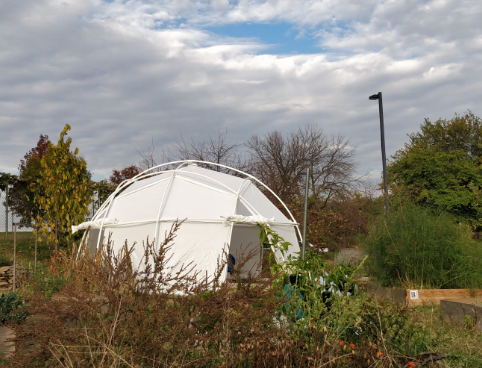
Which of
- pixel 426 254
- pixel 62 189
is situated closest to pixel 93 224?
pixel 62 189

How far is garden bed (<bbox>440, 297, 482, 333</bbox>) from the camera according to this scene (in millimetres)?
6797

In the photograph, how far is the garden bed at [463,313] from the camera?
6.80 meters

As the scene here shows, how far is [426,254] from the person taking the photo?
29.5 feet

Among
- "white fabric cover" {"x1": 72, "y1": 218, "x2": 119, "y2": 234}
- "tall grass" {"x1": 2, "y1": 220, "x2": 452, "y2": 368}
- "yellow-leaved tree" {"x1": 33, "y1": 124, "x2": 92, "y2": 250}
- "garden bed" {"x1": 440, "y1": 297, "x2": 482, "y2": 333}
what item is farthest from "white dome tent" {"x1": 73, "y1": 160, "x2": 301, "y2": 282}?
"tall grass" {"x1": 2, "y1": 220, "x2": 452, "y2": 368}

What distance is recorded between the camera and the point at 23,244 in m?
17.8

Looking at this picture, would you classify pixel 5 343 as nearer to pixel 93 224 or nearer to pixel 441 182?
pixel 93 224

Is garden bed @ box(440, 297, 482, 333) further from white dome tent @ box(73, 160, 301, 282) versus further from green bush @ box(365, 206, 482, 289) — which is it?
white dome tent @ box(73, 160, 301, 282)

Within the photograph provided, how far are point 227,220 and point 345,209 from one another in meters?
15.2

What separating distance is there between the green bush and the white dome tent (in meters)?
2.52

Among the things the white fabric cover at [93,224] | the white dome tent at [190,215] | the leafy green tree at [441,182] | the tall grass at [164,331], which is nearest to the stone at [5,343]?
the tall grass at [164,331]

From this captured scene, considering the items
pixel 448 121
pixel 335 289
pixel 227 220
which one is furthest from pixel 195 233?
pixel 448 121

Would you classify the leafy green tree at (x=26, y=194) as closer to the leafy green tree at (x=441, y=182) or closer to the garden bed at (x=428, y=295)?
the garden bed at (x=428, y=295)

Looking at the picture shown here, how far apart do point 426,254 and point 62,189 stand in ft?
32.0

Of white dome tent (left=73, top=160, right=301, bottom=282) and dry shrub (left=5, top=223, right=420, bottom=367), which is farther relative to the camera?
white dome tent (left=73, top=160, right=301, bottom=282)
